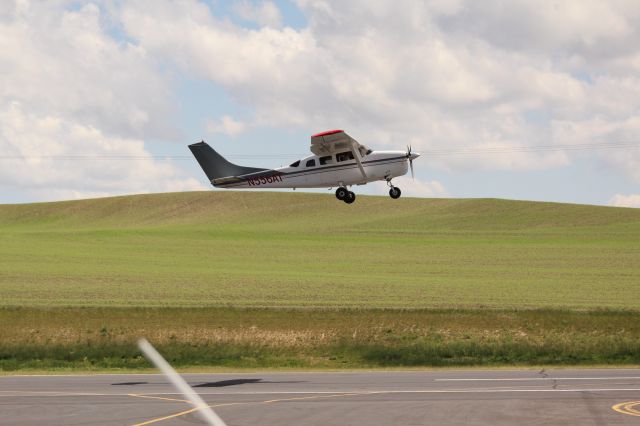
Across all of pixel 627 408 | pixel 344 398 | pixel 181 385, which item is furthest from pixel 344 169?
pixel 627 408

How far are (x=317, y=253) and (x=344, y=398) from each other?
5276 centimetres

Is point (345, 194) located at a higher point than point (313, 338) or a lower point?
higher

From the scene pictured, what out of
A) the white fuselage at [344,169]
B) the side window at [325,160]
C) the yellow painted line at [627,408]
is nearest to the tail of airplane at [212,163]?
the white fuselage at [344,169]

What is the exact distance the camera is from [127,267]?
66875mm

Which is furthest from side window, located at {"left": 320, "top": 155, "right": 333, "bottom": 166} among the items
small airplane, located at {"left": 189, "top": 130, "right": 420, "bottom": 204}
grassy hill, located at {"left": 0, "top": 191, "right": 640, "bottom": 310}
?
grassy hill, located at {"left": 0, "top": 191, "right": 640, "bottom": 310}

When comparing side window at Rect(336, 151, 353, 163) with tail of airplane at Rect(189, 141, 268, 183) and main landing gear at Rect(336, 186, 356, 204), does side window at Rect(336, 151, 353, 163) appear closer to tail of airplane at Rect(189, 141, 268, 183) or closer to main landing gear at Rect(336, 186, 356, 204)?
main landing gear at Rect(336, 186, 356, 204)

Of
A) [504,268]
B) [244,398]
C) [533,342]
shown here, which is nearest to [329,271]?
[504,268]

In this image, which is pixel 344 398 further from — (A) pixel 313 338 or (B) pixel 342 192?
(B) pixel 342 192

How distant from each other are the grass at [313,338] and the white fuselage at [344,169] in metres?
6.02

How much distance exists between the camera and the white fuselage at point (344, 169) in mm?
45094

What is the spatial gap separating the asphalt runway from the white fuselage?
1536cm

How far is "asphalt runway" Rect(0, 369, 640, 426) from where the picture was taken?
66.1 feet

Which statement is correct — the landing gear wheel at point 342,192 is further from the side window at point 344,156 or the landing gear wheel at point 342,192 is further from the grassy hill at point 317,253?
the grassy hill at point 317,253

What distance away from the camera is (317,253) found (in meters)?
76.3
